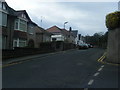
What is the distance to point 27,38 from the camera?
29.5 meters

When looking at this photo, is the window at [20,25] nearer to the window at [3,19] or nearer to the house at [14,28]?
the house at [14,28]

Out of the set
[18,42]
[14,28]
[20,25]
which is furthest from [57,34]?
[14,28]

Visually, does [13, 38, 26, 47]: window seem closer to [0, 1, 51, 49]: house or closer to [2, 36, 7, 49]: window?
[0, 1, 51, 49]: house

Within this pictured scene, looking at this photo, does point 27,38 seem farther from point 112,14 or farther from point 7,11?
point 112,14

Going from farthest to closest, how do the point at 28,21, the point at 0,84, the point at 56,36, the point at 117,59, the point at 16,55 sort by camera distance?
1. the point at 56,36
2. the point at 28,21
3. the point at 16,55
4. the point at 117,59
5. the point at 0,84

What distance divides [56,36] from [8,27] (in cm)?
3679

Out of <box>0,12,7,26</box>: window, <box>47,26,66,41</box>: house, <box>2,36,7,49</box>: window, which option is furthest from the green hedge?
<box>47,26,66,41</box>: house

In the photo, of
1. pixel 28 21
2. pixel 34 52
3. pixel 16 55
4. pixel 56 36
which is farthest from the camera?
pixel 56 36

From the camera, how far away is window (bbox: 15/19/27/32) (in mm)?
25984

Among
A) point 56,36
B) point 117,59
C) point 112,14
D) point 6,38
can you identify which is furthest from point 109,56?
point 56,36

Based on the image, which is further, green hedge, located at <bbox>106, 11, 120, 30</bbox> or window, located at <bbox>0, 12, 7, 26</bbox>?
window, located at <bbox>0, 12, 7, 26</bbox>

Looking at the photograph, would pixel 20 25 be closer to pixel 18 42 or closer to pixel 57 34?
pixel 18 42

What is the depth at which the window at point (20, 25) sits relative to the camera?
26.0 meters

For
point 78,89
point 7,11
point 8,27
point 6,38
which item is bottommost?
point 78,89
